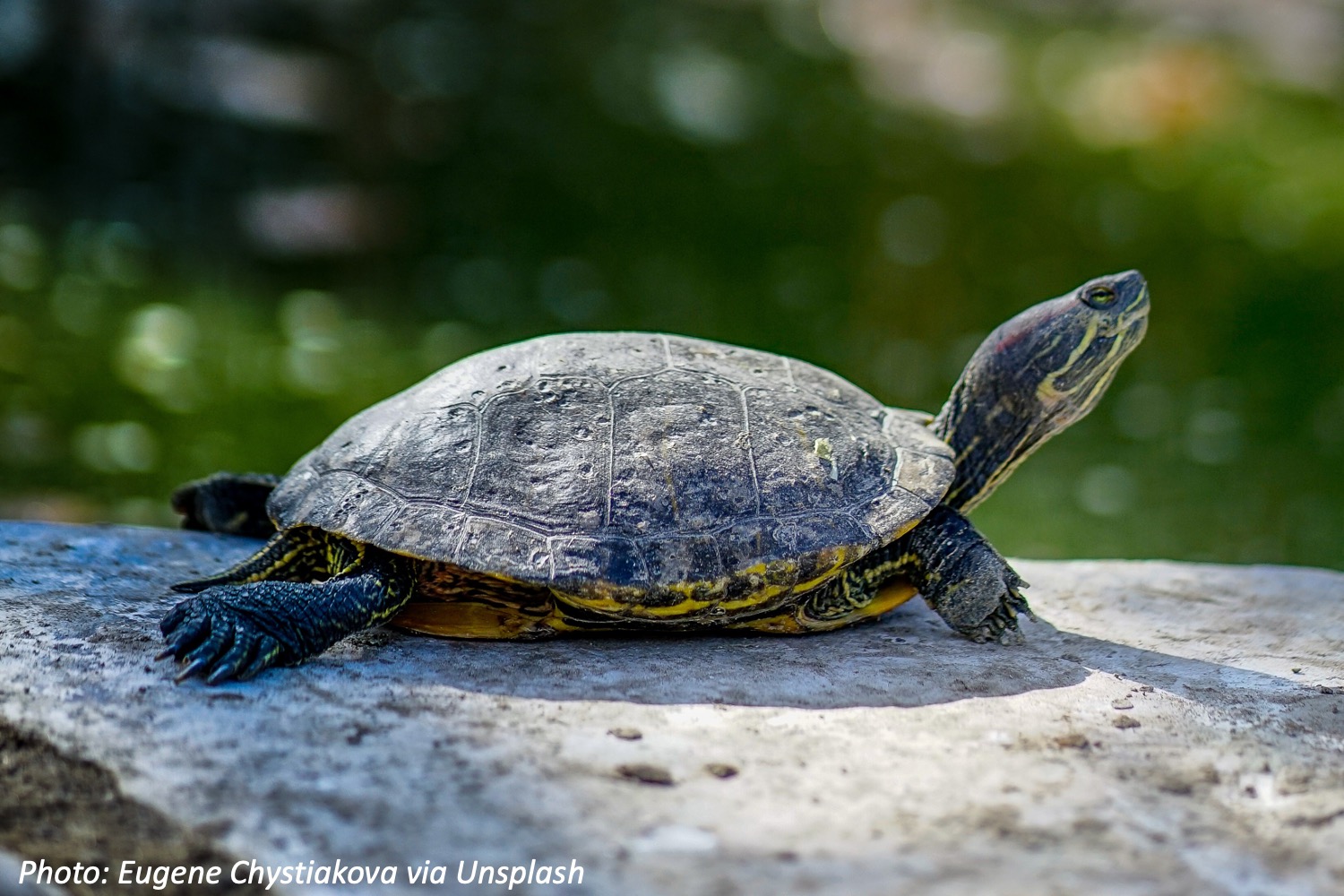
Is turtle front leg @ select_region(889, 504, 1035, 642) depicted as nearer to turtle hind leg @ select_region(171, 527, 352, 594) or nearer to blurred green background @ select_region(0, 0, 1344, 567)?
turtle hind leg @ select_region(171, 527, 352, 594)

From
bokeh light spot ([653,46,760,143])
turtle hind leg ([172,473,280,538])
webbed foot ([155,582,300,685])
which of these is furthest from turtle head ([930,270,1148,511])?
bokeh light spot ([653,46,760,143])

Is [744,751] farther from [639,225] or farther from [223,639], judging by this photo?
[639,225]

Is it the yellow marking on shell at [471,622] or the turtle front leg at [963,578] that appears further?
the turtle front leg at [963,578]

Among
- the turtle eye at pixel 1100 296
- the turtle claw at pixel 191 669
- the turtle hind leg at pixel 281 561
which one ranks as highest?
the turtle eye at pixel 1100 296

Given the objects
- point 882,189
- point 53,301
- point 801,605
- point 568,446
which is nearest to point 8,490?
point 53,301

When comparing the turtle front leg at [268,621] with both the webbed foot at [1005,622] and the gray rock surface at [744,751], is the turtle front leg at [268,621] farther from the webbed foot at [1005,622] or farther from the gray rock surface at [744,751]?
the webbed foot at [1005,622]

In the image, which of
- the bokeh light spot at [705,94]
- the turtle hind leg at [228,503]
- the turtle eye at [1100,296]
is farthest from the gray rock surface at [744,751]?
the bokeh light spot at [705,94]
